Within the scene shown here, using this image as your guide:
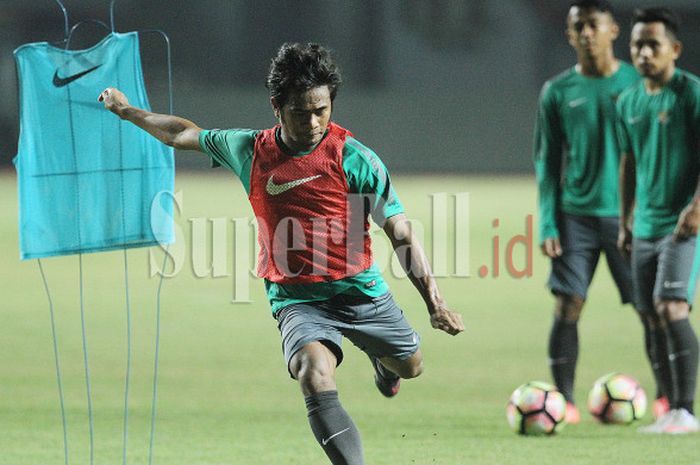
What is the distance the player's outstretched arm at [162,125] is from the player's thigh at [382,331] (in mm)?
895

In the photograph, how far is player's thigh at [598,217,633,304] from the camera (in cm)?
726

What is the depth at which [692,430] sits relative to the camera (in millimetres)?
6496

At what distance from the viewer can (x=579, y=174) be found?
7.31 m

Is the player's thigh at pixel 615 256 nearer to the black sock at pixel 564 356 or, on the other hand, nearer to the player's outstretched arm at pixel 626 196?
the player's outstretched arm at pixel 626 196

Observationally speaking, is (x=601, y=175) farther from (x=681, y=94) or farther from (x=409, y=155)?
(x=409, y=155)

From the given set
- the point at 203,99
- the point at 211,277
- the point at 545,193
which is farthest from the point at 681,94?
the point at 203,99

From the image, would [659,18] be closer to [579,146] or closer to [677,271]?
[579,146]

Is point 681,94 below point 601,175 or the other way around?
the other way around

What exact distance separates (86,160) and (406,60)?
20.4 m

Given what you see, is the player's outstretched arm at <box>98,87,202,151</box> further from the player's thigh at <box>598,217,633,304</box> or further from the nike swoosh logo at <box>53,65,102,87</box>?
the player's thigh at <box>598,217,633,304</box>

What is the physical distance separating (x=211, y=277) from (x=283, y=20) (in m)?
12.9

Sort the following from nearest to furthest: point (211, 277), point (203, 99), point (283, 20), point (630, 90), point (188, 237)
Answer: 1. point (630, 90)
2. point (211, 277)
3. point (188, 237)
4. point (203, 99)
5. point (283, 20)

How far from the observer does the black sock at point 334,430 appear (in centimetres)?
446

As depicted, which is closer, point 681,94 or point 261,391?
point 681,94
